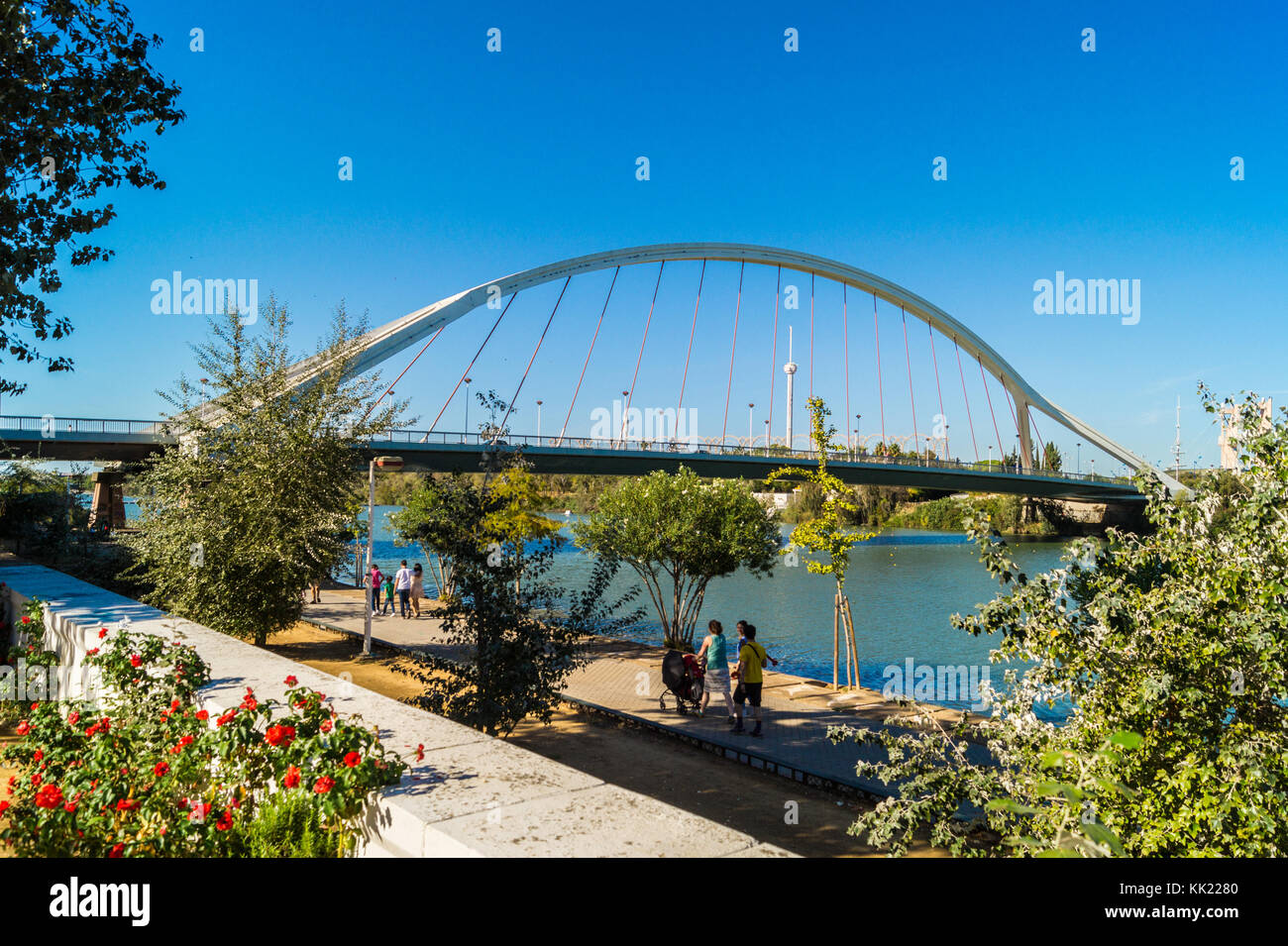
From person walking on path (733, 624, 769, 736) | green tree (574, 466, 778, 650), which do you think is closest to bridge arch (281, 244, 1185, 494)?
green tree (574, 466, 778, 650)

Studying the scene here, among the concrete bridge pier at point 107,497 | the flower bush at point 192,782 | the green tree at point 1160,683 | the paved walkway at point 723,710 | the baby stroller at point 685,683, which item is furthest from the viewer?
the concrete bridge pier at point 107,497

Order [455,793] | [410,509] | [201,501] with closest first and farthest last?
1. [455,793]
2. [201,501]
3. [410,509]

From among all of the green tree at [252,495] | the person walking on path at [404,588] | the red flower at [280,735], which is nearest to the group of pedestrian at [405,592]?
the person walking on path at [404,588]

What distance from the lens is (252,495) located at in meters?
11.0

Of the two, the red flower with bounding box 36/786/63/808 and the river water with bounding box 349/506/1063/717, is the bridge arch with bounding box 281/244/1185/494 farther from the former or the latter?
the red flower with bounding box 36/786/63/808

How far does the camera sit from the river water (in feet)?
66.3

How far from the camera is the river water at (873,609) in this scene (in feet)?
66.3

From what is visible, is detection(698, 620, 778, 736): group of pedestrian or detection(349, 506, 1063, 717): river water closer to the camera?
detection(698, 620, 778, 736): group of pedestrian

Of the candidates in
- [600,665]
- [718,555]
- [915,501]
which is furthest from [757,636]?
[915,501]

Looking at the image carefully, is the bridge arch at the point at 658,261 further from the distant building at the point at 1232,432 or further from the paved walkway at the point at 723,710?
the distant building at the point at 1232,432
